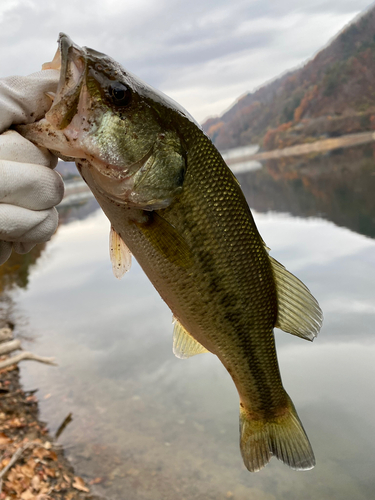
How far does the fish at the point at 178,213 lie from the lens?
69.1 inches

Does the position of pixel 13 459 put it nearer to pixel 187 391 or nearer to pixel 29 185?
pixel 187 391

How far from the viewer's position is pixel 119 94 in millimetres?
1799

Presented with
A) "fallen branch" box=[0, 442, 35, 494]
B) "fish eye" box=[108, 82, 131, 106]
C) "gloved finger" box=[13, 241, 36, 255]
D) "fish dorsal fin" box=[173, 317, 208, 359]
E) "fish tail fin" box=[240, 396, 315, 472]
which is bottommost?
"fallen branch" box=[0, 442, 35, 494]

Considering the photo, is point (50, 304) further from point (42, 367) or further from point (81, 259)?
point (81, 259)

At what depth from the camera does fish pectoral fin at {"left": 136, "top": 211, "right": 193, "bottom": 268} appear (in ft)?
6.25

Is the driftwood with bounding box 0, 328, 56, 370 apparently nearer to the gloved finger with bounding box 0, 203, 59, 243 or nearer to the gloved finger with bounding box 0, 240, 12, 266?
the gloved finger with bounding box 0, 240, 12, 266

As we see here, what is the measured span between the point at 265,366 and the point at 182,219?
3.46 ft

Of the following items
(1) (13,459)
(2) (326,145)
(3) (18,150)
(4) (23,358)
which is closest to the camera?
(3) (18,150)

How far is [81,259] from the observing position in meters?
18.3

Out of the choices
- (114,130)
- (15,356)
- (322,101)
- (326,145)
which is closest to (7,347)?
(15,356)

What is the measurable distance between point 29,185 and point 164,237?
696 millimetres

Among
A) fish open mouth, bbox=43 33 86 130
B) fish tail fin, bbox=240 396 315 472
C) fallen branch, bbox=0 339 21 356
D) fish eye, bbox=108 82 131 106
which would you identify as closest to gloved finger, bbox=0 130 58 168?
fish open mouth, bbox=43 33 86 130

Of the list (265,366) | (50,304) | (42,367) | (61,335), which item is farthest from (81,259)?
(265,366)

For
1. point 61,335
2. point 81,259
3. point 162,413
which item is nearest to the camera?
point 162,413
